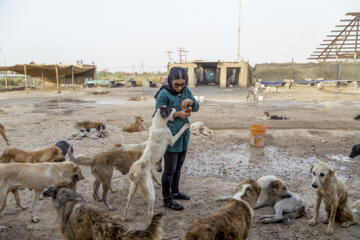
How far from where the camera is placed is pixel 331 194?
3.19m

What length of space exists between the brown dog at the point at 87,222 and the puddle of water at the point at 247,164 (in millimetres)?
2913

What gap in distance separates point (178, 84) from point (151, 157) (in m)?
1.15

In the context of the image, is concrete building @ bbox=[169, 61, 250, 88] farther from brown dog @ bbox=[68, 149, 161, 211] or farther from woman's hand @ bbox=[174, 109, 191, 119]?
woman's hand @ bbox=[174, 109, 191, 119]

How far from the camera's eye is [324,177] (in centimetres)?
319

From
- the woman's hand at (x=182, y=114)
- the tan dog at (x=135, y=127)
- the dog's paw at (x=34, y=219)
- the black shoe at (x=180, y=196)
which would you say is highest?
the woman's hand at (x=182, y=114)

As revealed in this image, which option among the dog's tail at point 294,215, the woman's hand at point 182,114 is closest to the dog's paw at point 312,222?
the dog's tail at point 294,215

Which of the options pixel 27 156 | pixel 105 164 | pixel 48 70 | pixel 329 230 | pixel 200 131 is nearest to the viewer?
pixel 329 230

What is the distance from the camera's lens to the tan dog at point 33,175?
10.9ft

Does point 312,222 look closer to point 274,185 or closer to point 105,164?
point 274,185

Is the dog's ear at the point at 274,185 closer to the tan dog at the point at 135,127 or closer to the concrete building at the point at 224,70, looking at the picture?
the tan dog at the point at 135,127

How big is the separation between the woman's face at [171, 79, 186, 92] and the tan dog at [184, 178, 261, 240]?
1.61m

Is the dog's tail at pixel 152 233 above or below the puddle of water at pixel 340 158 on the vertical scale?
→ above

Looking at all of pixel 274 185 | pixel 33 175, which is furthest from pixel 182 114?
pixel 33 175

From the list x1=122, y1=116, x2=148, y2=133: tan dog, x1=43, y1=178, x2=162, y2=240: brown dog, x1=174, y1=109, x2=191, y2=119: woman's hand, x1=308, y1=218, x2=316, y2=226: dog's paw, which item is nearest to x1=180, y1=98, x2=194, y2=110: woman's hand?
x1=174, y1=109, x2=191, y2=119: woman's hand
